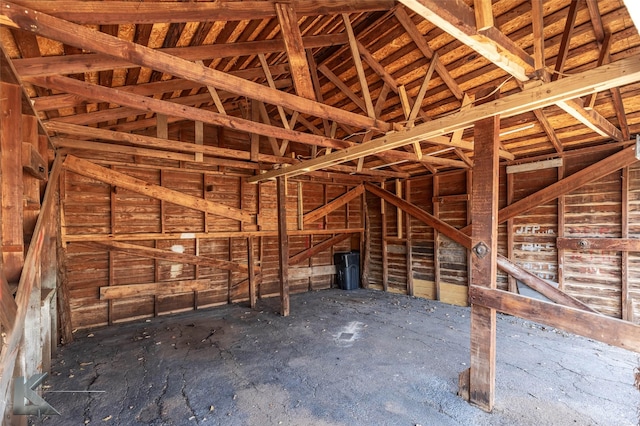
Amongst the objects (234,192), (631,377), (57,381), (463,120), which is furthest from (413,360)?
(234,192)

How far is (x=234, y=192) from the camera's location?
20.4 feet

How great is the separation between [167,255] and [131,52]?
424cm

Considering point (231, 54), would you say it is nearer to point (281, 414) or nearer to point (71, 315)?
point (281, 414)

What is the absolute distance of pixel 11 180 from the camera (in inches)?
82.9

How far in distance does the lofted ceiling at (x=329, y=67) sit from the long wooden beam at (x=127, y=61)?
11mm

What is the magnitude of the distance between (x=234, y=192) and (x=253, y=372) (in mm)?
3771

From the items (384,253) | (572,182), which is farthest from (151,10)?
(384,253)

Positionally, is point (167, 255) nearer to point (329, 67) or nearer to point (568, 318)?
point (329, 67)

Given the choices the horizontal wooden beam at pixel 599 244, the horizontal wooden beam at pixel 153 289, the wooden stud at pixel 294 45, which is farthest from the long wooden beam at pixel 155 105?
the horizontal wooden beam at pixel 599 244

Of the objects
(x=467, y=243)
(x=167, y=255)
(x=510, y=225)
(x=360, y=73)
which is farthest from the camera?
(x=467, y=243)

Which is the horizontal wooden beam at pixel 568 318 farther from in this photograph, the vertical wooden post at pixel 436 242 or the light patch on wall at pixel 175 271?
the light patch on wall at pixel 175 271

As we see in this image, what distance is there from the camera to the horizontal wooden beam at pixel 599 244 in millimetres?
4250

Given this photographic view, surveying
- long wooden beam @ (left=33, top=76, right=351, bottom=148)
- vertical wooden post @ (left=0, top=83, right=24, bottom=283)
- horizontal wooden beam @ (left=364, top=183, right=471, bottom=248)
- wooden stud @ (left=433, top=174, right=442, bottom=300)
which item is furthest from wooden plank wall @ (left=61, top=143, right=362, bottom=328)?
vertical wooden post @ (left=0, top=83, right=24, bottom=283)

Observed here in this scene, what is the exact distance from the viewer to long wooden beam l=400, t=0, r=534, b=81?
4.75 feet
